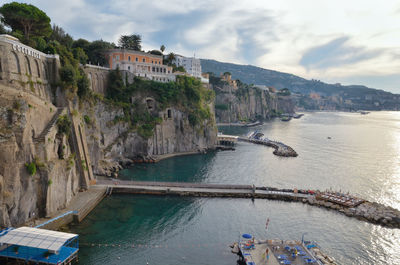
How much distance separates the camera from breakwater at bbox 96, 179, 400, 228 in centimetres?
3901

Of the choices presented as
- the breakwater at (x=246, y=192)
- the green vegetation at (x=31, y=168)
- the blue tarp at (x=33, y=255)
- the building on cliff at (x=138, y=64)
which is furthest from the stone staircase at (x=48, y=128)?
the building on cliff at (x=138, y=64)

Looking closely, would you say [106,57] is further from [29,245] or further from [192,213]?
[29,245]

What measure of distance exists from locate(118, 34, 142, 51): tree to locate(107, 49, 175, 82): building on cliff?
14.4 meters

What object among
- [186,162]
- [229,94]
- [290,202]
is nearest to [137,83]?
Answer: [186,162]

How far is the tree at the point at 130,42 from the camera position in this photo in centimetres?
8825

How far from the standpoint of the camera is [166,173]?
54500 mm

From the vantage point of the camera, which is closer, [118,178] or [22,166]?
[22,166]

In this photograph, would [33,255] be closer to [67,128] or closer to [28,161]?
[28,161]

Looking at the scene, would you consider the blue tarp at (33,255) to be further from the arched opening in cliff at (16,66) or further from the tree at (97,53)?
the tree at (97,53)

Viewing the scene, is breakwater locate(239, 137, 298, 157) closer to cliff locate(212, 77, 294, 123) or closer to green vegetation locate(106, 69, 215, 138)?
green vegetation locate(106, 69, 215, 138)

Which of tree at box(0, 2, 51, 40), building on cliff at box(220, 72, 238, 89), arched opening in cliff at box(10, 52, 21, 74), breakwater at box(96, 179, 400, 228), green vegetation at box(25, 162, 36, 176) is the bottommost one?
breakwater at box(96, 179, 400, 228)

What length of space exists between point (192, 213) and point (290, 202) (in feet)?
53.1

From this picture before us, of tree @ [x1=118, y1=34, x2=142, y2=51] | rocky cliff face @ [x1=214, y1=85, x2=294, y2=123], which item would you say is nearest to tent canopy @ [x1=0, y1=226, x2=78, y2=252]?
tree @ [x1=118, y1=34, x2=142, y2=51]

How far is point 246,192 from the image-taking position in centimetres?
4391
